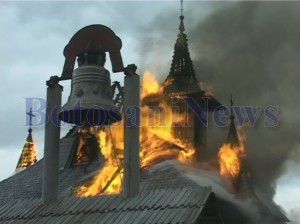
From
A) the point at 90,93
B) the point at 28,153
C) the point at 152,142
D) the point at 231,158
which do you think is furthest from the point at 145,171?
the point at 28,153

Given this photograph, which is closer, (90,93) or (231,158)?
(90,93)

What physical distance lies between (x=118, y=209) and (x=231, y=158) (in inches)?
711

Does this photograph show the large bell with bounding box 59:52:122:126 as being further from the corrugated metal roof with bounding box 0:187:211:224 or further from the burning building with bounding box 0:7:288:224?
→ the corrugated metal roof with bounding box 0:187:211:224

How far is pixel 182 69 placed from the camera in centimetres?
3036

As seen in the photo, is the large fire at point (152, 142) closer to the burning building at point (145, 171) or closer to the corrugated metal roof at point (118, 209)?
the burning building at point (145, 171)

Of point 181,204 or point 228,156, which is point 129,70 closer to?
point 181,204

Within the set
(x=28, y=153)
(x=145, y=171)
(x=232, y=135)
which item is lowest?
(x=145, y=171)

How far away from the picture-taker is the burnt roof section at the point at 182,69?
29344 mm

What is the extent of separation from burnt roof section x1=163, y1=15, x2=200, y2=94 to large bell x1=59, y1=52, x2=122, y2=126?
1684 centimetres

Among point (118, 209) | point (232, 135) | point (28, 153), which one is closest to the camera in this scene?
point (118, 209)

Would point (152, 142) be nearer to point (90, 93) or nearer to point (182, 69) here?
point (182, 69)

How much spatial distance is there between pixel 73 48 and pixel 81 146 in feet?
46.2

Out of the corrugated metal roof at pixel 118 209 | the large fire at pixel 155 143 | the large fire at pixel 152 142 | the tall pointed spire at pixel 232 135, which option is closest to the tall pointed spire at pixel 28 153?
the tall pointed spire at pixel 232 135

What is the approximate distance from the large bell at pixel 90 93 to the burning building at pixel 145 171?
21mm
